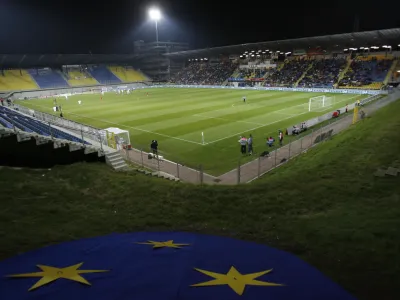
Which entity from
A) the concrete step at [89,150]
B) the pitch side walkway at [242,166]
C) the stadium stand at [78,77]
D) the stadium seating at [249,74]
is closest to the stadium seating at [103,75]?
the stadium stand at [78,77]

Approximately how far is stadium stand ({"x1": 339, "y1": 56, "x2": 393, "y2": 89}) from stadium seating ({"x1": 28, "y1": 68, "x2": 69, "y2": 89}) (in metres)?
68.2

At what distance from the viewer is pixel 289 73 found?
74.1 m

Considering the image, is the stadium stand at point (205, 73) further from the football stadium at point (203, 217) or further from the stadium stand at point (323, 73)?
the football stadium at point (203, 217)

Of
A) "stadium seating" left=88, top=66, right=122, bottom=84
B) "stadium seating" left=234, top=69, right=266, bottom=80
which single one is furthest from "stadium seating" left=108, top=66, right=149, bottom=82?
"stadium seating" left=234, top=69, right=266, bottom=80

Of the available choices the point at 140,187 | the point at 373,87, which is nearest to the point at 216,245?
the point at 140,187

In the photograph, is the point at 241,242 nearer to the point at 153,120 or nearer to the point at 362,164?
the point at 362,164

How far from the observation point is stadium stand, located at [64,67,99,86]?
83.9m

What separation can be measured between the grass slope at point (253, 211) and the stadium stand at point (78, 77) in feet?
255

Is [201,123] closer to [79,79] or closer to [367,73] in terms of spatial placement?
[367,73]

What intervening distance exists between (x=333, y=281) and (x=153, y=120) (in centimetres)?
3089

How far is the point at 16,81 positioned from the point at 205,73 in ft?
168

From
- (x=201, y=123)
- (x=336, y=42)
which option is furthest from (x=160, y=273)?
(x=336, y=42)

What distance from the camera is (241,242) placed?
8477mm

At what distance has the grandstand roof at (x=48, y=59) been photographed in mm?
73094
